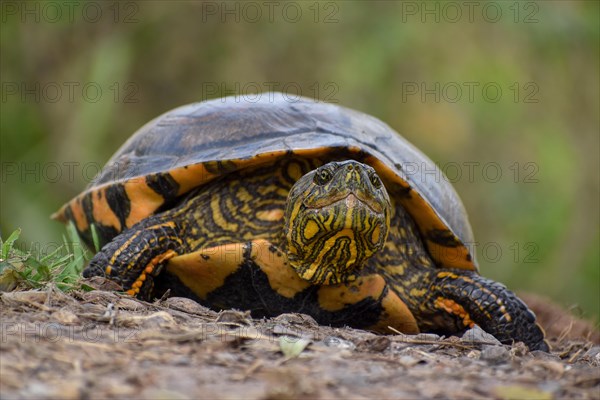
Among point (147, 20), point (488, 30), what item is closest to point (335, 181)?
point (147, 20)

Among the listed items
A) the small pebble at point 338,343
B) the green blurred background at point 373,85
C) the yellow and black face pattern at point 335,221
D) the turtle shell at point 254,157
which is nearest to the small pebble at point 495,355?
the small pebble at point 338,343

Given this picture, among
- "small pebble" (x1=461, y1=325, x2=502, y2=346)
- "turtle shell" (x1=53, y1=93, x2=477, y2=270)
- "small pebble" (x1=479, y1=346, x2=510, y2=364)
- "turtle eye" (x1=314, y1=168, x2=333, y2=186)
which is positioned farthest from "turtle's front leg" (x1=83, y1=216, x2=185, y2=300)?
"small pebble" (x1=479, y1=346, x2=510, y2=364)

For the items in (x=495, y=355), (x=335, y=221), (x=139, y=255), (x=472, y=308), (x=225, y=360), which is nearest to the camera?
(x=225, y=360)

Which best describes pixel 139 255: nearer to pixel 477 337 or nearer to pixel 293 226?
pixel 293 226

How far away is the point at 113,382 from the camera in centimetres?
220

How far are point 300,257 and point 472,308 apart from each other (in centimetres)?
103

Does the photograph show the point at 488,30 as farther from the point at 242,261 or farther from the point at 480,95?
the point at 242,261

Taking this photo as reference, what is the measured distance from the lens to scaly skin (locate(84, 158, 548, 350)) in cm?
404

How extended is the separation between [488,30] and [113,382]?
961cm

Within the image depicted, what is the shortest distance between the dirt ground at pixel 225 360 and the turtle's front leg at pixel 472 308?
0.97m

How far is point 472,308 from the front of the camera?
4.33 meters

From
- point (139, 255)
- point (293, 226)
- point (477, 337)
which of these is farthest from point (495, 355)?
point (139, 255)

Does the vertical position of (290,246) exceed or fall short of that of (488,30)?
it falls short

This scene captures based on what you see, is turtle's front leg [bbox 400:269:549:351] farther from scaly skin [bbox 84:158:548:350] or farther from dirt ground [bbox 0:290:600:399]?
dirt ground [bbox 0:290:600:399]
